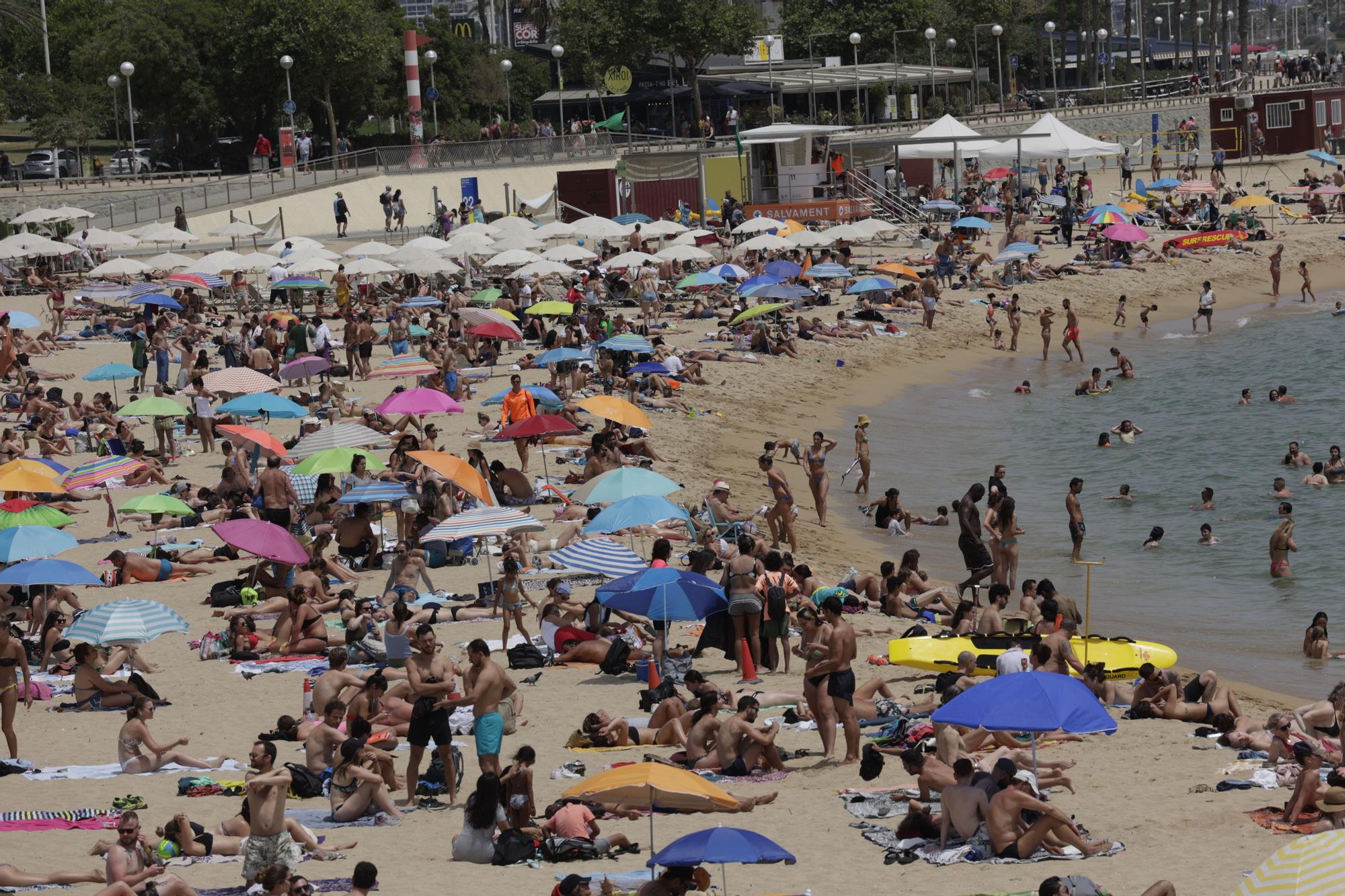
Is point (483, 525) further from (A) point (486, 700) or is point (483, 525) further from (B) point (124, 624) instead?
(A) point (486, 700)

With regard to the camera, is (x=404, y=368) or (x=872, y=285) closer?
(x=404, y=368)

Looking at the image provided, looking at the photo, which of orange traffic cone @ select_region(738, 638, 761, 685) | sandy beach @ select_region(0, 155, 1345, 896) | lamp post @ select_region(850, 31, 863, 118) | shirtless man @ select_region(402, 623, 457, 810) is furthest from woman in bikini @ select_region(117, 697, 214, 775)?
lamp post @ select_region(850, 31, 863, 118)

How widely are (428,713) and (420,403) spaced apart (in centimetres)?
859

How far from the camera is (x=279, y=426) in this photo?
2352 cm

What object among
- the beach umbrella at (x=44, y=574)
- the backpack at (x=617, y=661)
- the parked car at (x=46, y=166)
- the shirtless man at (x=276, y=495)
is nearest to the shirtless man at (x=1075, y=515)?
the backpack at (x=617, y=661)

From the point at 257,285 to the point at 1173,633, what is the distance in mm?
24205

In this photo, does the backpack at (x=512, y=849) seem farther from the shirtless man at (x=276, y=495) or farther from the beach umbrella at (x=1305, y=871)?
the shirtless man at (x=276, y=495)

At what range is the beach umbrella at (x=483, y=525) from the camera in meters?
14.2

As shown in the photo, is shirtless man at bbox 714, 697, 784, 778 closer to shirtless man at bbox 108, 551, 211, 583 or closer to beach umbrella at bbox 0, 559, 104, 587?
beach umbrella at bbox 0, 559, 104, 587

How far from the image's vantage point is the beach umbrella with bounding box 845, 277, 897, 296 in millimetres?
30562

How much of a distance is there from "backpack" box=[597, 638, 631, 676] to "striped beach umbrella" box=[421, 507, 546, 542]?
1.46 m

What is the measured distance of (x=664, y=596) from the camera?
1250 centimetres

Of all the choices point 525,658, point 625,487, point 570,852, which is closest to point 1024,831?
point 570,852

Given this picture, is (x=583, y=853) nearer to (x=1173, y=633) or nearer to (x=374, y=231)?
(x=1173, y=633)
